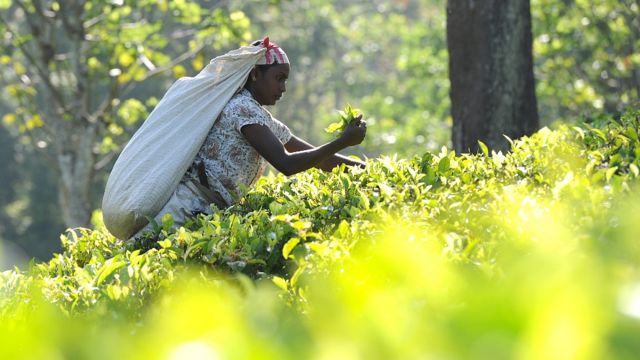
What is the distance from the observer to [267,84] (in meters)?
5.25

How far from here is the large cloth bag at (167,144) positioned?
15.9 feet

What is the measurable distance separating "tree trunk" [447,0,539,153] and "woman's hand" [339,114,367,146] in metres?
2.37

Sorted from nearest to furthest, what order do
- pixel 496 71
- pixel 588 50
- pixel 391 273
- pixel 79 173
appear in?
pixel 391 273 < pixel 496 71 < pixel 79 173 < pixel 588 50

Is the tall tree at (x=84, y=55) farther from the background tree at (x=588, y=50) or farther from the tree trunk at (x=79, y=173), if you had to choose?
the background tree at (x=588, y=50)

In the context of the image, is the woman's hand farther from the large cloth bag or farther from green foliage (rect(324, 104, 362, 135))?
the large cloth bag

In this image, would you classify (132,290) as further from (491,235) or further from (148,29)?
(148,29)

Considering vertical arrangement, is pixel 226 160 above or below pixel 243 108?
below

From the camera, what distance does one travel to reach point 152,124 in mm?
5090

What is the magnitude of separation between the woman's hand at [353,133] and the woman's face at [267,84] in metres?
0.53

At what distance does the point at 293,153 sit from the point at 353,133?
0.96 ft

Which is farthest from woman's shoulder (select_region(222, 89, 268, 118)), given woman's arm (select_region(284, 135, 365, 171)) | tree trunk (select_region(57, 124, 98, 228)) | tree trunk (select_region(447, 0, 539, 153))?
tree trunk (select_region(57, 124, 98, 228))

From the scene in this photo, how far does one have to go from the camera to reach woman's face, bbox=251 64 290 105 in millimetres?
5242

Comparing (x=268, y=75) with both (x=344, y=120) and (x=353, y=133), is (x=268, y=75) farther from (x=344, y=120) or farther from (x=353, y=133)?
(x=353, y=133)

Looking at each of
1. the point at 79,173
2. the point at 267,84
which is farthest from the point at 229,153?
the point at 79,173
